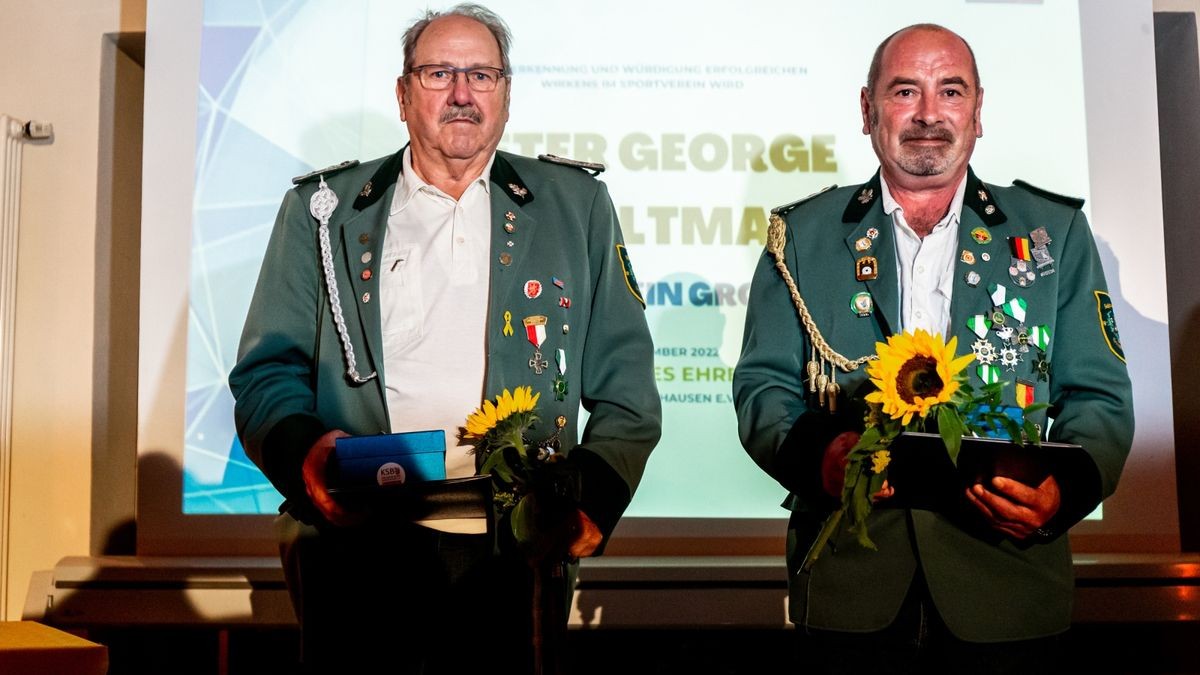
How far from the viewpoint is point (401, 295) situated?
2262 mm

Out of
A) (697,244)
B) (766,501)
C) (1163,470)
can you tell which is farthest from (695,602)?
(1163,470)

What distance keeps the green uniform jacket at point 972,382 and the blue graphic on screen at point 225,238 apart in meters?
1.93

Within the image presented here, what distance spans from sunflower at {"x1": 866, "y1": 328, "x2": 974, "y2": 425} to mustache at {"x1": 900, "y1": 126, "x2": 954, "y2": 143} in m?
0.55

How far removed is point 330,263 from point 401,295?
155 mm

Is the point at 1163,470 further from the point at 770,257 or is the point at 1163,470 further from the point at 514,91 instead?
the point at 514,91

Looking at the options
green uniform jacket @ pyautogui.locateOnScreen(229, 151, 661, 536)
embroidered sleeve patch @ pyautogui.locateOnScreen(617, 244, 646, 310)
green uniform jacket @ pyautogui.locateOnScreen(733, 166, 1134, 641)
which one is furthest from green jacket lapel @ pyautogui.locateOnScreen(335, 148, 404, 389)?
green uniform jacket @ pyautogui.locateOnScreen(733, 166, 1134, 641)

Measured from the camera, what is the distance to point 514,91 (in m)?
3.67

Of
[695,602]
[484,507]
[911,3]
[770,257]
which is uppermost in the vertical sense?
[911,3]

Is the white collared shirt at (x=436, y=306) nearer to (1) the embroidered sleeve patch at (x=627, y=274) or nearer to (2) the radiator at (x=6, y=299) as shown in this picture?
(1) the embroidered sleeve patch at (x=627, y=274)

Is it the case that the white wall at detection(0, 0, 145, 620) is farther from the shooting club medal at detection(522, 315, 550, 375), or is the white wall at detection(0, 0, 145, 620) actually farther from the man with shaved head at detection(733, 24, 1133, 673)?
the man with shaved head at detection(733, 24, 1133, 673)

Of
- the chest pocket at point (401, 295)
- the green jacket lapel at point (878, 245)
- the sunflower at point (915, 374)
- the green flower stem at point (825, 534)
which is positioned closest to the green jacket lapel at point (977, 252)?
the green jacket lapel at point (878, 245)

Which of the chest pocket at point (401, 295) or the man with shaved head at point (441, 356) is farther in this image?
the chest pocket at point (401, 295)

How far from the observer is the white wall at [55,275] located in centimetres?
385

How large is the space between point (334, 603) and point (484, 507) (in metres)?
0.36
